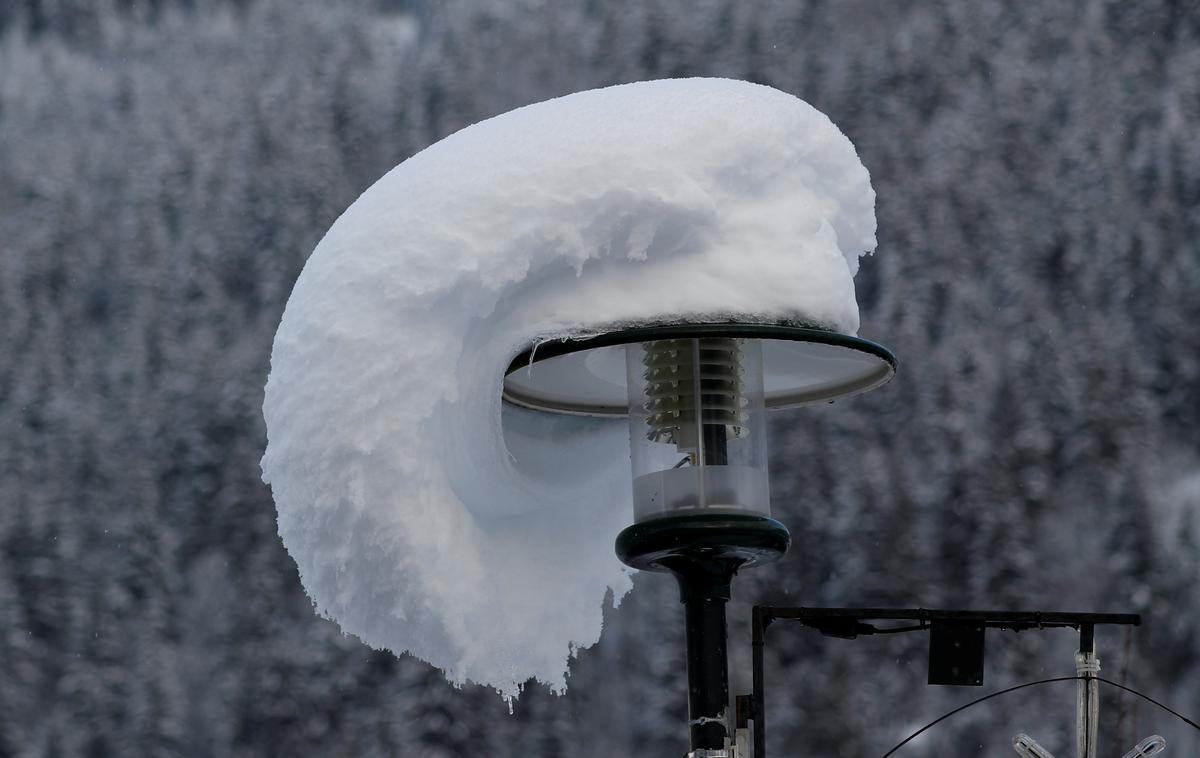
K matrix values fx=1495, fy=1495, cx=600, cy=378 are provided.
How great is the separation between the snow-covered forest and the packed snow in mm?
2260

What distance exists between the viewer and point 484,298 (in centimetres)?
98

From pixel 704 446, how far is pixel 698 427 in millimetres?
14

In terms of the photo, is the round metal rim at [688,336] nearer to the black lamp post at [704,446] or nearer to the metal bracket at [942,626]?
the black lamp post at [704,446]

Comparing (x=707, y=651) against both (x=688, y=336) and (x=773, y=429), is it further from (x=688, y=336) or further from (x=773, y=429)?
(x=773, y=429)

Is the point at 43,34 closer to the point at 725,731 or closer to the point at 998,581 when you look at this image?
the point at 998,581

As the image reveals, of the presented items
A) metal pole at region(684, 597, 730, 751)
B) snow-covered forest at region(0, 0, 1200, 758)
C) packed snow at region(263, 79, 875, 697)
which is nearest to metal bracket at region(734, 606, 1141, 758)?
metal pole at region(684, 597, 730, 751)

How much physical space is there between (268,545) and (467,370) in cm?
263

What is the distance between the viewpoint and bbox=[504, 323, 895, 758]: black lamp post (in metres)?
1.00

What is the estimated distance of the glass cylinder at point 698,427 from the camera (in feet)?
3.39

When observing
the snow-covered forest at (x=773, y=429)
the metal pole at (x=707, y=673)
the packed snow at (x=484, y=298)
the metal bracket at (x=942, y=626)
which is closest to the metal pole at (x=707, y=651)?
the metal pole at (x=707, y=673)

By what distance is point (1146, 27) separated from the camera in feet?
11.7

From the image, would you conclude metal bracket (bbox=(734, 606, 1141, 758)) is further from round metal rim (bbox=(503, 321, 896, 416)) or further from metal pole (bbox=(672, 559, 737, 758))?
round metal rim (bbox=(503, 321, 896, 416))

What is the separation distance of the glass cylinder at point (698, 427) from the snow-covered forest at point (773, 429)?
2206 mm

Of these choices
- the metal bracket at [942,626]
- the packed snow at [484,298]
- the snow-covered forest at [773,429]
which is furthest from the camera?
the snow-covered forest at [773,429]
